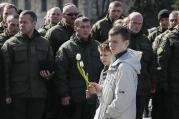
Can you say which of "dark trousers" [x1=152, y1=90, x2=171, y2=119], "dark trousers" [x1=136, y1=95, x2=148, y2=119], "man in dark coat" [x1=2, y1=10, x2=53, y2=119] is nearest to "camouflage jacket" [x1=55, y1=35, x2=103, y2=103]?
"man in dark coat" [x1=2, y1=10, x2=53, y2=119]

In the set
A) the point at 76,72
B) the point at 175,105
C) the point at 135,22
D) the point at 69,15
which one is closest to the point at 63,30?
the point at 69,15

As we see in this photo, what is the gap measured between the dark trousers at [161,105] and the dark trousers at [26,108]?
276 centimetres

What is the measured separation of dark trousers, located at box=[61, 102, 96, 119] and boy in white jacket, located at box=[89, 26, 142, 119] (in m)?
2.68

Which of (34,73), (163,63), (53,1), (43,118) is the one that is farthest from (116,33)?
(53,1)

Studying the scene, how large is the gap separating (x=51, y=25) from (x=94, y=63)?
78.3 inches

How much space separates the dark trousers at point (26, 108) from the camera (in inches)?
331

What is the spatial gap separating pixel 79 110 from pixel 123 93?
121 inches

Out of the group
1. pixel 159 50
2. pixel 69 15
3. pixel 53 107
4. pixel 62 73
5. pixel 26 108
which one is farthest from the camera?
pixel 159 50

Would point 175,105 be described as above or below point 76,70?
below

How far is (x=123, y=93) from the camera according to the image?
5824 mm

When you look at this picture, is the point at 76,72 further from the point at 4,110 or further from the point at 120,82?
the point at 120,82

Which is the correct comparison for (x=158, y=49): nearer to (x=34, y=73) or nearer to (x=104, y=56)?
(x=34, y=73)

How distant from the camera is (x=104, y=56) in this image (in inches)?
260

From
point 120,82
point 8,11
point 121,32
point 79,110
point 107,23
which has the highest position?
point 121,32
